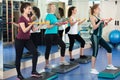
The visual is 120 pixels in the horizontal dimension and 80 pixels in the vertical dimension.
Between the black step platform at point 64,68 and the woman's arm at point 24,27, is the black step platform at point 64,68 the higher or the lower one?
the lower one

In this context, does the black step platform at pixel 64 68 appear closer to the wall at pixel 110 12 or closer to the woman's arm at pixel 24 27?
the woman's arm at pixel 24 27

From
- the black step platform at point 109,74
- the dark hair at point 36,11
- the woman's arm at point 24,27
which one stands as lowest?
the black step platform at point 109,74

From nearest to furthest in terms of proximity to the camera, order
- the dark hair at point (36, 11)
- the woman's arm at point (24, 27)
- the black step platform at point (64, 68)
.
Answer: the woman's arm at point (24, 27) → the black step platform at point (64, 68) → the dark hair at point (36, 11)

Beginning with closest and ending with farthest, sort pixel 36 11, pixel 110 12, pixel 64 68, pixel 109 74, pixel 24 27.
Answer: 1. pixel 24 27
2. pixel 109 74
3. pixel 64 68
4. pixel 36 11
5. pixel 110 12

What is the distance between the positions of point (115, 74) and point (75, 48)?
11.2ft

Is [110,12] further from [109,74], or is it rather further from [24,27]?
[24,27]

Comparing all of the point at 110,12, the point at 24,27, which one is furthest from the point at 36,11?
the point at 110,12

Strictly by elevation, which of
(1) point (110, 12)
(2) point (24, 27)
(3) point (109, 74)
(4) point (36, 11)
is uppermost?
(1) point (110, 12)

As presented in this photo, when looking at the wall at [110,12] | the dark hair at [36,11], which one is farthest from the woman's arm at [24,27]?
the wall at [110,12]

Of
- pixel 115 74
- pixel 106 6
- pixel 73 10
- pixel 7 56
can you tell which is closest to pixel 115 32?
pixel 106 6

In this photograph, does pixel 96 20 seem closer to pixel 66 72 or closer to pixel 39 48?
pixel 66 72

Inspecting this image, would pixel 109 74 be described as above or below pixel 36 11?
below

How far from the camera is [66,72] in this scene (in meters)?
5.89

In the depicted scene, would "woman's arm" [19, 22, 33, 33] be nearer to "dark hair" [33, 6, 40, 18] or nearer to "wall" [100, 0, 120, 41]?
"dark hair" [33, 6, 40, 18]
